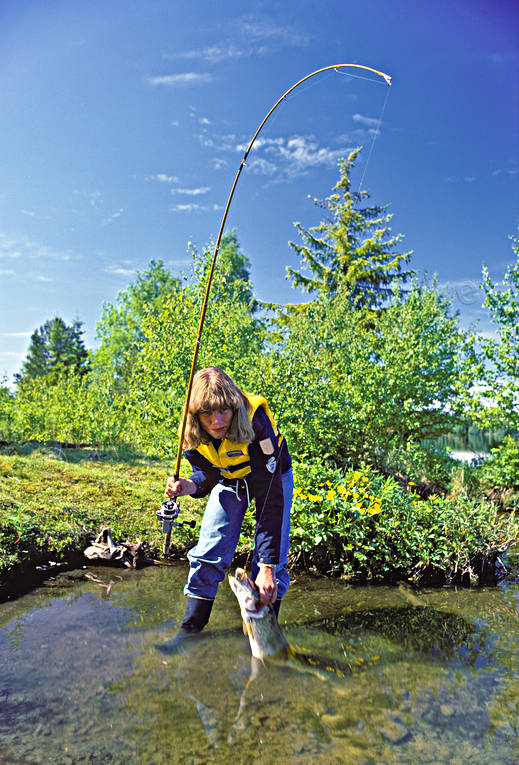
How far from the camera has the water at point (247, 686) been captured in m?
2.44

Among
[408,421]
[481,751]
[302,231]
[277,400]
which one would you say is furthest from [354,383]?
[302,231]

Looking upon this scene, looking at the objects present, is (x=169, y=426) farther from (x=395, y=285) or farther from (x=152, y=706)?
(x=395, y=285)

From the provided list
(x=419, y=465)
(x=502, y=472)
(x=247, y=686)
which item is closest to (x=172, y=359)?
(x=247, y=686)

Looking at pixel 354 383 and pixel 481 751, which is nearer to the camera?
pixel 481 751

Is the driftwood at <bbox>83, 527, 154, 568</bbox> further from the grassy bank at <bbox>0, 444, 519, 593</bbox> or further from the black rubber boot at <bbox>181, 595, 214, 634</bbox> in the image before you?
the black rubber boot at <bbox>181, 595, 214, 634</bbox>

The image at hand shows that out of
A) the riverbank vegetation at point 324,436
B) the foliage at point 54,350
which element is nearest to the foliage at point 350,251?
the riverbank vegetation at point 324,436

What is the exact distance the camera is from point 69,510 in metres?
6.48

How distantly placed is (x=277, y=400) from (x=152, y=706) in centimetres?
506

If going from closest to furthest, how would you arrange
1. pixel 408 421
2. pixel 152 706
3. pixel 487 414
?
1. pixel 152 706
2. pixel 408 421
3. pixel 487 414

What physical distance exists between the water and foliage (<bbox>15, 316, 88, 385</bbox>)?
41661 millimetres

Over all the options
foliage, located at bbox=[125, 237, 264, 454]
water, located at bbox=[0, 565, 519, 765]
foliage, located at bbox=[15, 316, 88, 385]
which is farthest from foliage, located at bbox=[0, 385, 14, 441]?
foliage, located at bbox=[15, 316, 88, 385]

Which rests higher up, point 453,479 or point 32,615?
point 453,479

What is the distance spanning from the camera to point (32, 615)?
4.02 metres

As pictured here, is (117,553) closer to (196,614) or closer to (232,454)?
(196,614)
